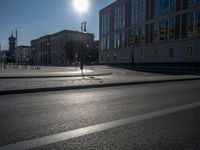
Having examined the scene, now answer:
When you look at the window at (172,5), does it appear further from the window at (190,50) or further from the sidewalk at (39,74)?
the sidewalk at (39,74)

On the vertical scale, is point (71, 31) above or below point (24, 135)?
above

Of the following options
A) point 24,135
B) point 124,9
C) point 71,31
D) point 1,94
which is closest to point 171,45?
point 124,9

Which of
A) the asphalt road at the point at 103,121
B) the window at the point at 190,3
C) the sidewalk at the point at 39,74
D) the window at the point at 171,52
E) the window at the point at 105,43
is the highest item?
the window at the point at 190,3

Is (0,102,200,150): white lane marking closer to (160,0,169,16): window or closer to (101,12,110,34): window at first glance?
(160,0,169,16): window

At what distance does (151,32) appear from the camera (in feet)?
207

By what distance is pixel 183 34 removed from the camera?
52.9 meters

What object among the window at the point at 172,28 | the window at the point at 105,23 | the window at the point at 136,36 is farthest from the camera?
the window at the point at 105,23

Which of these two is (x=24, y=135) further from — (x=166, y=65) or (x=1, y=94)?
(x=166, y=65)

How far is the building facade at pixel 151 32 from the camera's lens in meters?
51.5

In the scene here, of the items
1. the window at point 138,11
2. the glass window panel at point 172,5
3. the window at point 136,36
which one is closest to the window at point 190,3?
the glass window panel at point 172,5

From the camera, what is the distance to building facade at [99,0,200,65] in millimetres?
51500

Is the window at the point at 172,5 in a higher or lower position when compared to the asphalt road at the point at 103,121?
higher

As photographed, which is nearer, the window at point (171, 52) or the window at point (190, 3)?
the window at point (190, 3)

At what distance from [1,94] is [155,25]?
5499cm
